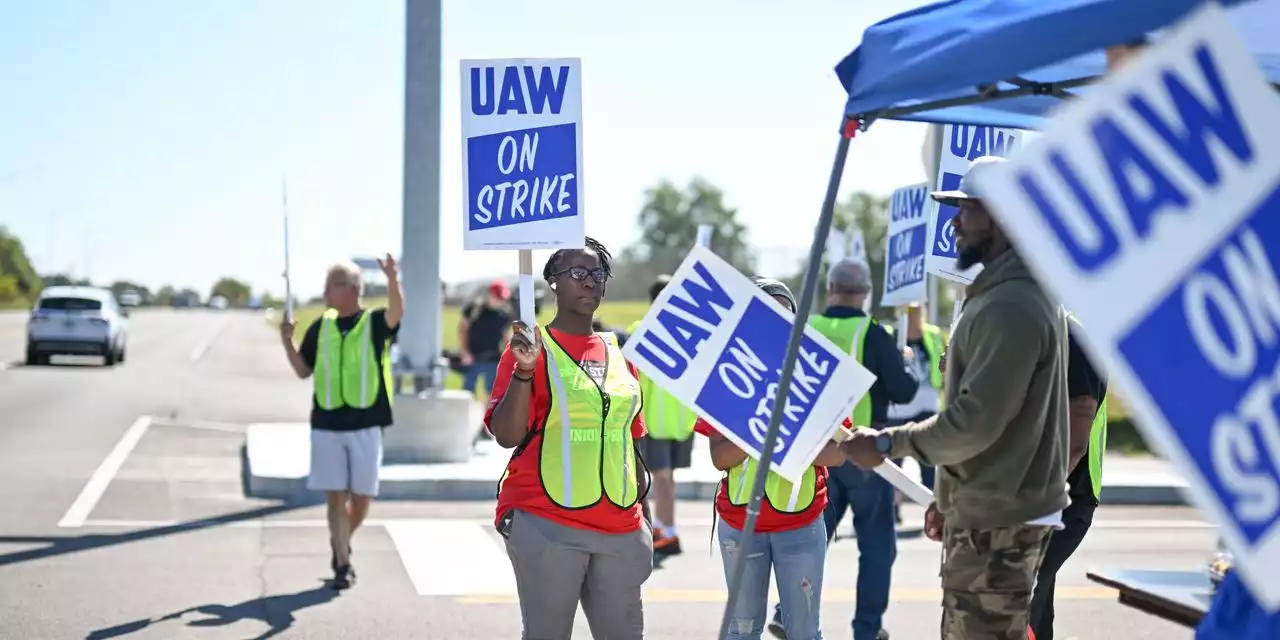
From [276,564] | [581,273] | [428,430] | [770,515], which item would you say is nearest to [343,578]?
[276,564]

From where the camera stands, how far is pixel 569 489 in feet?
15.6

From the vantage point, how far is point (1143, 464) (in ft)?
54.3

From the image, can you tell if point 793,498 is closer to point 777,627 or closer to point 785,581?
point 785,581

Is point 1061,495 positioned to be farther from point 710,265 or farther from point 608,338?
point 608,338

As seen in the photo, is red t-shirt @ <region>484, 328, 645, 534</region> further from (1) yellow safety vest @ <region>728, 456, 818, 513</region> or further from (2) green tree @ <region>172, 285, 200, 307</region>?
(2) green tree @ <region>172, 285, 200, 307</region>

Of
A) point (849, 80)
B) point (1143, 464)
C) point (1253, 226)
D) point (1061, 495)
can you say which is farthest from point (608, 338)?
point (1143, 464)

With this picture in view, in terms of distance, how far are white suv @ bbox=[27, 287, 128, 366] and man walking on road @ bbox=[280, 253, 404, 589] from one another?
81.4 ft

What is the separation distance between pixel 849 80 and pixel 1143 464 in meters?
13.6

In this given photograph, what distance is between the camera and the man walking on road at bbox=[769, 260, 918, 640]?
677cm

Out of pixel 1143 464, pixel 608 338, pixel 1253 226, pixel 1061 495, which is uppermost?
pixel 1253 226

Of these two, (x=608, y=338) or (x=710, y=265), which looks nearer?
(x=710, y=265)

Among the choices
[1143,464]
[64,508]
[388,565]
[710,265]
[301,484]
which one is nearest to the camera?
[710,265]

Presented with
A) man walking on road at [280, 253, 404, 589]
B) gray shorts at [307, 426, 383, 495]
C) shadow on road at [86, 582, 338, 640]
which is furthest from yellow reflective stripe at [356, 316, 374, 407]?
shadow on road at [86, 582, 338, 640]

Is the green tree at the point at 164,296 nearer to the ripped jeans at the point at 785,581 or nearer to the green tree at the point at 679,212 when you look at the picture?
the green tree at the point at 679,212
